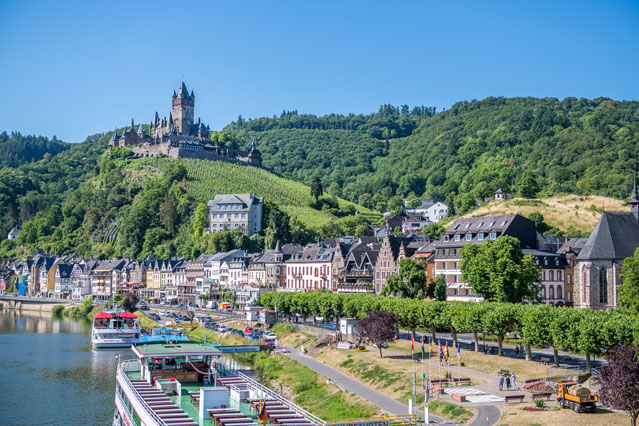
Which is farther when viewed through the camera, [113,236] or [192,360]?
[113,236]

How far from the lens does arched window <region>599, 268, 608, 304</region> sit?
250ft

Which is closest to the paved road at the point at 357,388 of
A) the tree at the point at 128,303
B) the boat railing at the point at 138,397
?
the boat railing at the point at 138,397

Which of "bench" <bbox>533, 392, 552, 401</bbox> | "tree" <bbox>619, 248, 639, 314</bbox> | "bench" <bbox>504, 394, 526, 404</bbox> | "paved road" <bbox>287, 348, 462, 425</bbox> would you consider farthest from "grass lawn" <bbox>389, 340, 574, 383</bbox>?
"tree" <bbox>619, 248, 639, 314</bbox>

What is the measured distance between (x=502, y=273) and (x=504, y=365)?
16.6 metres

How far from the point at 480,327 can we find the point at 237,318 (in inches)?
2096

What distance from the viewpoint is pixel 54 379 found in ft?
222

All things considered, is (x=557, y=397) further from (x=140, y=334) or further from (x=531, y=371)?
(x=140, y=334)

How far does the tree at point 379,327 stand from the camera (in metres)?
64.1

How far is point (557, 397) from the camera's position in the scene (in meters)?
41.7

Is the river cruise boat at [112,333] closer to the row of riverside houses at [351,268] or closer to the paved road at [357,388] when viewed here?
the paved road at [357,388]

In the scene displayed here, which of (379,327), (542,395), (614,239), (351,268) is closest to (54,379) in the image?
(379,327)

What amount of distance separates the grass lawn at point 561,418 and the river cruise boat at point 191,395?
455 inches

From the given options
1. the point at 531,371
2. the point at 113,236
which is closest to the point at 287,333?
the point at 531,371

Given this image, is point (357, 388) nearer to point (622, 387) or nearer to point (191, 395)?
point (191, 395)
